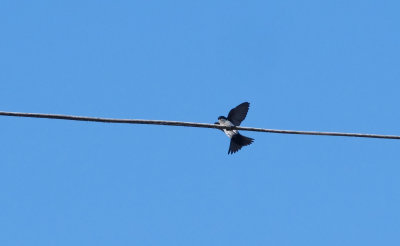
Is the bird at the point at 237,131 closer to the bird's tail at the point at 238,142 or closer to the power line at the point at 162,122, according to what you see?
the bird's tail at the point at 238,142

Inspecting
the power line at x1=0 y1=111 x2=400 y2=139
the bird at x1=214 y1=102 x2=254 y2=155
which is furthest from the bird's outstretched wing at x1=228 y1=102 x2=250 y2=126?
the power line at x1=0 y1=111 x2=400 y2=139

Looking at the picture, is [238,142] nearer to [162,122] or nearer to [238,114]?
[238,114]

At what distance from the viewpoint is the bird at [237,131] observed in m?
8.14

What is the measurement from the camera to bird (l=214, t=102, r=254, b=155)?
320 inches

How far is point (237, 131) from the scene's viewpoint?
319 inches

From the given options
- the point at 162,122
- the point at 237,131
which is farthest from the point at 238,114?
the point at 162,122

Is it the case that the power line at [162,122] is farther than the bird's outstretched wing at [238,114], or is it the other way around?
the bird's outstretched wing at [238,114]

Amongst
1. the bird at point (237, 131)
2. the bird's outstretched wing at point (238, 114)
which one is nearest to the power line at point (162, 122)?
the bird at point (237, 131)

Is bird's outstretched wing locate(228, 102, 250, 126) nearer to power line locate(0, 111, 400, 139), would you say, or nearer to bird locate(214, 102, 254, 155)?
bird locate(214, 102, 254, 155)

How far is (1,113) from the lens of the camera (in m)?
5.08

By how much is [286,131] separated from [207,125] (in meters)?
0.63

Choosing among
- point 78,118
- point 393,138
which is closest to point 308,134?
point 393,138

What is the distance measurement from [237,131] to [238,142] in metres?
0.14

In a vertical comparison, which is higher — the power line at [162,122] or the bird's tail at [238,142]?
the bird's tail at [238,142]
